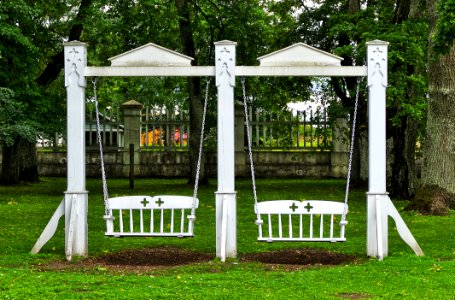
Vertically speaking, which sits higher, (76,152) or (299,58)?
(299,58)

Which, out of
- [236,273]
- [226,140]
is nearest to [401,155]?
[226,140]

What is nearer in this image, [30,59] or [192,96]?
[30,59]

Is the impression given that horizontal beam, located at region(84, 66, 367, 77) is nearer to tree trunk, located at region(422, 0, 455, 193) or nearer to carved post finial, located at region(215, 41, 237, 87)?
carved post finial, located at region(215, 41, 237, 87)

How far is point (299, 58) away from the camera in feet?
39.3

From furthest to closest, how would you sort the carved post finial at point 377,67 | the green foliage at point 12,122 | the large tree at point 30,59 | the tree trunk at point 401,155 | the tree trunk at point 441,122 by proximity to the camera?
the tree trunk at point 401,155 → the large tree at point 30,59 → the green foliage at point 12,122 → the tree trunk at point 441,122 → the carved post finial at point 377,67

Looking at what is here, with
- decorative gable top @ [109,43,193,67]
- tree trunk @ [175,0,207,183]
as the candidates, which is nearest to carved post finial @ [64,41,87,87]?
decorative gable top @ [109,43,193,67]

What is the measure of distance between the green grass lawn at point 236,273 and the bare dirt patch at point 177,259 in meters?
0.25

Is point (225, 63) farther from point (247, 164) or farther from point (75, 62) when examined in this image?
point (247, 164)

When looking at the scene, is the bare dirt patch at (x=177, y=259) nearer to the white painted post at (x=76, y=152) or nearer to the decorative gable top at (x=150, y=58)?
the white painted post at (x=76, y=152)

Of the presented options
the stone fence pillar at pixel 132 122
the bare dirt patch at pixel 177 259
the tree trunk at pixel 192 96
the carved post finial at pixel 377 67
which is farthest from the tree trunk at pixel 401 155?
the stone fence pillar at pixel 132 122

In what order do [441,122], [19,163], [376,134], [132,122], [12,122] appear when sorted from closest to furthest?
[376,134] < [441,122] < [12,122] < [19,163] < [132,122]

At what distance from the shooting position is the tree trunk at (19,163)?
27.8 metres

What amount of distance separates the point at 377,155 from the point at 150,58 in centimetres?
328

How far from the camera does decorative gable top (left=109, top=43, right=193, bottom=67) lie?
12.1m
